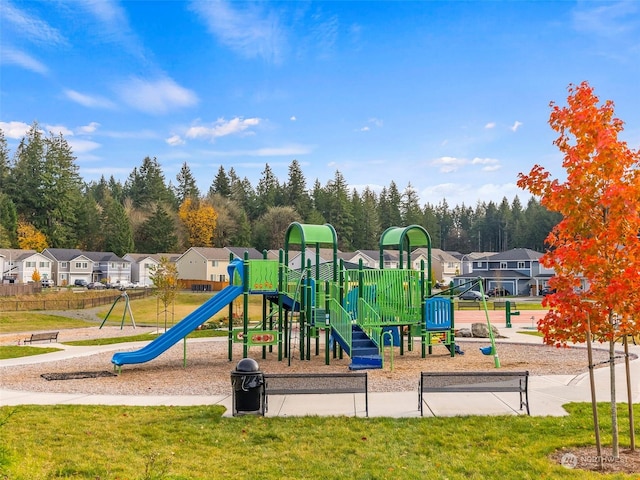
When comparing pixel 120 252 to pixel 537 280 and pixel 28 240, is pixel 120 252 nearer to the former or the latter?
pixel 28 240

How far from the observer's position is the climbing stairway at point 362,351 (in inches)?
656

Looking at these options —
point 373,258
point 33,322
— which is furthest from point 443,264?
point 33,322

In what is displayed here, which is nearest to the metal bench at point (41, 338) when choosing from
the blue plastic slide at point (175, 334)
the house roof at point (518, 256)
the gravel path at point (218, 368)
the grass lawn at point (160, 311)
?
the gravel path at point (218, 368)

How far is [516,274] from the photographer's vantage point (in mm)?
85188

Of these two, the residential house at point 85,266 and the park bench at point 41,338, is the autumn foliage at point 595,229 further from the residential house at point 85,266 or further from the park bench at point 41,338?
the residential house at point 85,266

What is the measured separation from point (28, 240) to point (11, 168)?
49.6 feet

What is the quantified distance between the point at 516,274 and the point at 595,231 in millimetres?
81435

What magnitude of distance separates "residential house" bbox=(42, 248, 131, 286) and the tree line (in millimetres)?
5507

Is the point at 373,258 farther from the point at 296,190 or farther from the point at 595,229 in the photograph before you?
the point at 595,229

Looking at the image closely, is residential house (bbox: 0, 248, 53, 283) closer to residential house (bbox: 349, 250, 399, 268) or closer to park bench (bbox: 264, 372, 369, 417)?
residential house (bbox: 349, 250, 399, 268)

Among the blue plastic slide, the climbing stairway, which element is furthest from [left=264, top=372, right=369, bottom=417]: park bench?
the blue plastic slide

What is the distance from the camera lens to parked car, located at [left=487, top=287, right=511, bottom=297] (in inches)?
3129

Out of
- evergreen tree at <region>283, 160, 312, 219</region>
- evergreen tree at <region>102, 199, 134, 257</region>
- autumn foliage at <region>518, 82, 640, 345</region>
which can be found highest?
evergreen tree at <region>283, 160, 312, 219</region>

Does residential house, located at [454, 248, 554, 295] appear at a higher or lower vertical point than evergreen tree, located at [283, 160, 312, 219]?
lower
